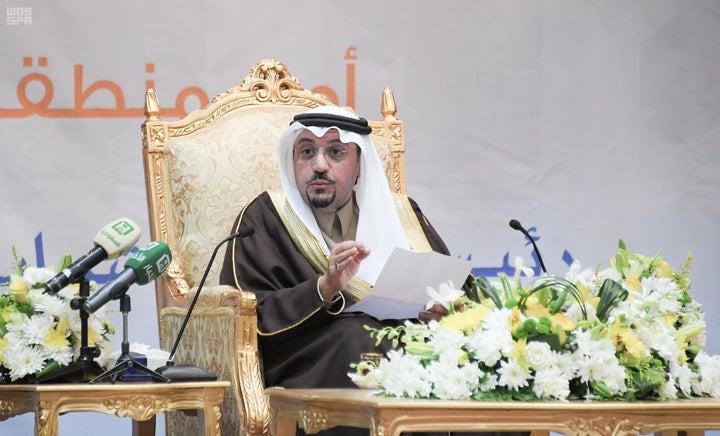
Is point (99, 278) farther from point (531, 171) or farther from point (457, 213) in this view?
point (531, 171)

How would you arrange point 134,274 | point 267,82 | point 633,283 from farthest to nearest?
point 267,82 < point 134,274 < point 633,283

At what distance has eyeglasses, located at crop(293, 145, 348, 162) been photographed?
3926mm

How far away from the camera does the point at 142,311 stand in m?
4.89

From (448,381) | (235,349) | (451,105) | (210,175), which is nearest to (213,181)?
(210,175)

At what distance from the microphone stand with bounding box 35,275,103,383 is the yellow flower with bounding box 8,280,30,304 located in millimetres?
210

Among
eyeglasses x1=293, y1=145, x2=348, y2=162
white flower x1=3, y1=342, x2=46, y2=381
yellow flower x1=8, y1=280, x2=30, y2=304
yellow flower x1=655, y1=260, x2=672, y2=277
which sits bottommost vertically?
white flower x1=3, y1=342, x2=46, y2=381

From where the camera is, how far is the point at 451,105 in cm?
512

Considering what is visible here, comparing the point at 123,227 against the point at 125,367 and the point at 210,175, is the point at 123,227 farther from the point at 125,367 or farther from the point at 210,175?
the point at 210,175

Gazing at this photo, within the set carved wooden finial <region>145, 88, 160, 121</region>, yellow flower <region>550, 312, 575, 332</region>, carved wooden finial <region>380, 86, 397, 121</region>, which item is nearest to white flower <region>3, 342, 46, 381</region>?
carved wooden finial <region>145, 88, 160, 121</region>

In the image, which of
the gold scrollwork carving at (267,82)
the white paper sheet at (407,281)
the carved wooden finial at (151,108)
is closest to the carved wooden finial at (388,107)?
the gold scrollwork carving at (267,82)

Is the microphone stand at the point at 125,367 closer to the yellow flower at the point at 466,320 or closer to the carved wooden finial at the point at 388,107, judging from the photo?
the yellow flower at the point at 466,320

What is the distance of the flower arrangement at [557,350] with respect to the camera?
243 centimetres

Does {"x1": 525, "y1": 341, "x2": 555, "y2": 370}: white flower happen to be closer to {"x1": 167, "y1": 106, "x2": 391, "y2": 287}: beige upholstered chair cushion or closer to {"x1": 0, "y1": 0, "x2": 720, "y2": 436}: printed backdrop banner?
{"x1": 167, "y1": 106, "x2": 391, "y2": 287}: beige upholstered chair cushion

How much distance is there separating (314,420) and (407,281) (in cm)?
89
